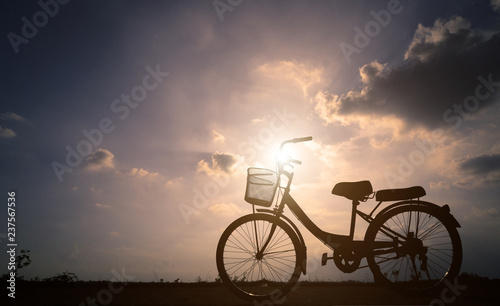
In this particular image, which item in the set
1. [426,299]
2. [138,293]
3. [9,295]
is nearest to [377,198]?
[426,299]

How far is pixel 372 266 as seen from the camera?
4355 mm

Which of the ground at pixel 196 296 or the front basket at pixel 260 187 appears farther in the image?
the front basket at pixel 260 187

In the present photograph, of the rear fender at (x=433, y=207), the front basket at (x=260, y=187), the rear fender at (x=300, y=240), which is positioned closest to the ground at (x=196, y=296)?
the rear fender at (x=300, y=240)

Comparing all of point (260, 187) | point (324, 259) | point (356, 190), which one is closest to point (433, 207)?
point (356, 190)

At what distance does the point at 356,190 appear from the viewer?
4.44 meters

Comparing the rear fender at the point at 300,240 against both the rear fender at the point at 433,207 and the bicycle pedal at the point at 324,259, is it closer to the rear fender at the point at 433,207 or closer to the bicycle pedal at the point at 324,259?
the bicycle pedal at the point at 324,259

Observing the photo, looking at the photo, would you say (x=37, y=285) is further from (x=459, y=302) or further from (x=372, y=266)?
(x=459, y=302)

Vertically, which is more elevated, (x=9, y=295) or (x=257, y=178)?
(x=257, y=178)

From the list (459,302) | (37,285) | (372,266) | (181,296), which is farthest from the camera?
(37,285)

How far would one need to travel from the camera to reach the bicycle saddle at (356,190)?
443 centimetres

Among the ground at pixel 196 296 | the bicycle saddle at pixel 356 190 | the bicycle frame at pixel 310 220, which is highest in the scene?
the bicycle saddle at pixel 356 190

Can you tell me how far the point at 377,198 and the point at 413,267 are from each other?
3.80ft

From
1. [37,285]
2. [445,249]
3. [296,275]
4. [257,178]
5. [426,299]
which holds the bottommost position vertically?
[37,285]

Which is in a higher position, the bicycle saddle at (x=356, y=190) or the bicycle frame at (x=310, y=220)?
the bicycle saddle at (x=356, y=190)
